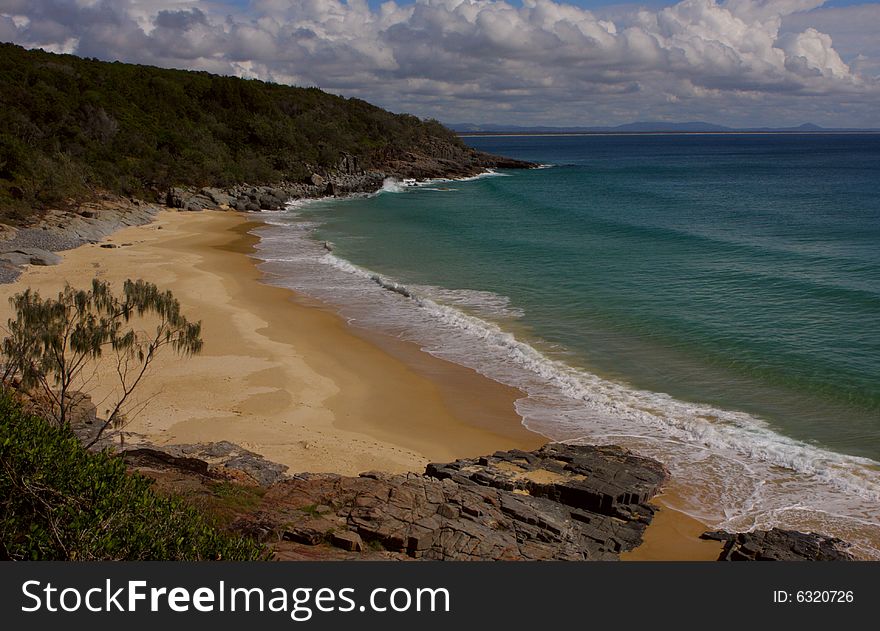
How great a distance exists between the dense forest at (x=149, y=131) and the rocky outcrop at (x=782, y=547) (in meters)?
44.2

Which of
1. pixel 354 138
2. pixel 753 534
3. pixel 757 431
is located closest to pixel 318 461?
pixel 753 534

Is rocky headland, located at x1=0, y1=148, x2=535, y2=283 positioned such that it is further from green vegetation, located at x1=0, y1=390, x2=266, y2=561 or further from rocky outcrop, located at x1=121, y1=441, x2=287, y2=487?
green vegetation, located at x1=0, y1=390, x2=266, y2=561

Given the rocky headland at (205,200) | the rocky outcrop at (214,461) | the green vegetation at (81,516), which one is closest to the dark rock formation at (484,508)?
the rocky outcrop at (214,461)

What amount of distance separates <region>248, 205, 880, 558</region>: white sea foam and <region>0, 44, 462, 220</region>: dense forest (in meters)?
31.4

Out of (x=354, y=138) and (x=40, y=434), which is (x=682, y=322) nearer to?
(x=40, y=434)

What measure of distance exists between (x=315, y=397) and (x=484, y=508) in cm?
879

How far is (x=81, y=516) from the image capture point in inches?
319

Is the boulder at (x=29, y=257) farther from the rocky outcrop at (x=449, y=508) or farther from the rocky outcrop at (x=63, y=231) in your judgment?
the rocky outcrop at (x=449, y=508)

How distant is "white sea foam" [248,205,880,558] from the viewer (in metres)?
14.8

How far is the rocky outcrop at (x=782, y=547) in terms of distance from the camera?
1255 cm

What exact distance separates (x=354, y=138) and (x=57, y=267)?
6991 centimetres

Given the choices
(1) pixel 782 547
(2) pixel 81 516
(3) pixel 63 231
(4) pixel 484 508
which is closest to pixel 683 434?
(1) pixel 782 547

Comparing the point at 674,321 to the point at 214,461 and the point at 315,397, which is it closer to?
the point at 315,397

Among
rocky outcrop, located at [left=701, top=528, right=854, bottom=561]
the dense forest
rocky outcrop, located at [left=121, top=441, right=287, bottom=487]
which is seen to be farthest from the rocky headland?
rocky outcrop, located at [left=701, top=528, right=854, bottom=561]
